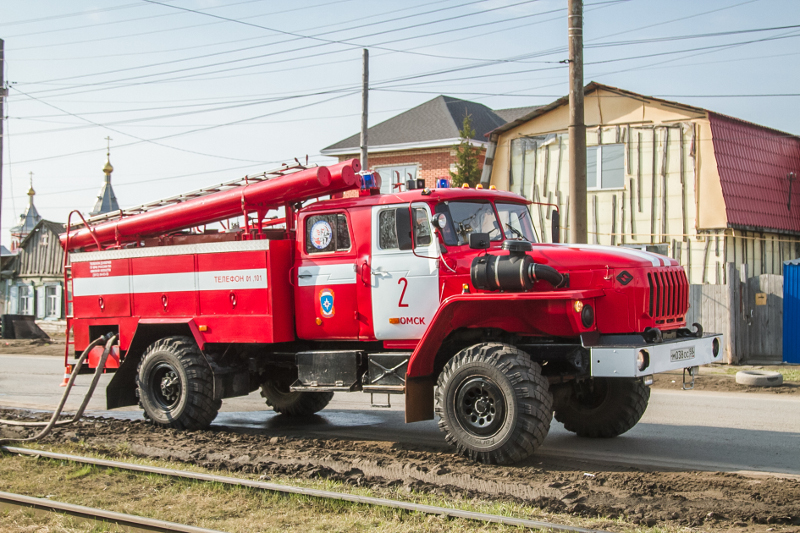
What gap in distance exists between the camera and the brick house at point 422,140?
28.9 metres

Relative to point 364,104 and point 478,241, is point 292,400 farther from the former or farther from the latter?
point 364,104

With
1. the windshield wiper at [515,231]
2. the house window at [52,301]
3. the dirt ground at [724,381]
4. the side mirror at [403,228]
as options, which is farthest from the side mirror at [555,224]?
the house window at [52,301]

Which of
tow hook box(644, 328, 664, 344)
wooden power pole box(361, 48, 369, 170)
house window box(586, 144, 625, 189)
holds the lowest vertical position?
tow hook box(644, 328, 664, 344)

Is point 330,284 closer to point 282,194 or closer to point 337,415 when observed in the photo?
point 282,194

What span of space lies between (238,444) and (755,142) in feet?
58.7

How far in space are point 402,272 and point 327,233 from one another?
3.93 feet

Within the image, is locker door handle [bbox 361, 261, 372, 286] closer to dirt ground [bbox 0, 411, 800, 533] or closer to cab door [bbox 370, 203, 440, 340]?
cab door [bbox 370, 203, 440, 340]

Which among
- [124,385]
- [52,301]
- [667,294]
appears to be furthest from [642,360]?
[52,301]

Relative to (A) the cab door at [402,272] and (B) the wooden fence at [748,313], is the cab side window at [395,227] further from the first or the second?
(B) the wooden fence at [748,313]

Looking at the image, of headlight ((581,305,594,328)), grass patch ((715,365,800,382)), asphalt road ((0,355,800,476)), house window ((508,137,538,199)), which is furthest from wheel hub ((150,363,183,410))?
house window ((508,137,538,199))

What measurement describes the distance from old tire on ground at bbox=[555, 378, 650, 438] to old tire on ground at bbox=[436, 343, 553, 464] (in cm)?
136

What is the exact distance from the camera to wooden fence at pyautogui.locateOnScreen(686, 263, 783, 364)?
16.9 metres

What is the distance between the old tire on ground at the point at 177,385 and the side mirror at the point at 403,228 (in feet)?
10.4

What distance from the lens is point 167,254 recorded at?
1032 cm
